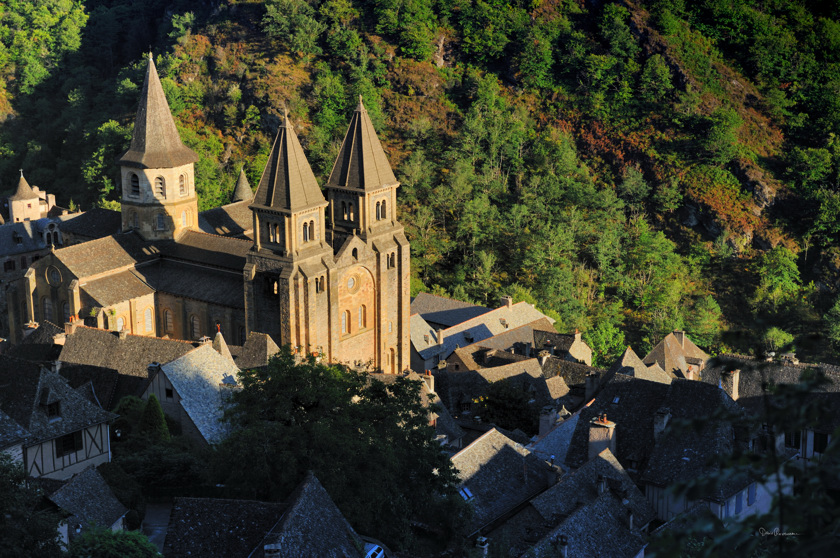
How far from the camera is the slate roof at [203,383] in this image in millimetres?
39031

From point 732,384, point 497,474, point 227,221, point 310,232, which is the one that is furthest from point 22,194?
point 497,474

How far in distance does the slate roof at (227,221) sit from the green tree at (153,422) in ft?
83.5

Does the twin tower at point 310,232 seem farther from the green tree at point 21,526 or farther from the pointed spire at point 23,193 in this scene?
the pointed spire at point 23,193

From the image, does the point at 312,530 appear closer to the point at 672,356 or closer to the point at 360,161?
the point at 360,161

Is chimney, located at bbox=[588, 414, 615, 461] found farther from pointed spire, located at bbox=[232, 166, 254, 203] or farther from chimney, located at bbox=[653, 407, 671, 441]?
pointed spire, located at bbox=[232, 166, 254, 203]

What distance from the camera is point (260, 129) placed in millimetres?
94438

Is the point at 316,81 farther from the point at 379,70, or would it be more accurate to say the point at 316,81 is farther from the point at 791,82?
the point at 791,82

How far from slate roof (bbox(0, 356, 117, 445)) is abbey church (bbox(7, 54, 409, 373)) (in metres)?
15.1

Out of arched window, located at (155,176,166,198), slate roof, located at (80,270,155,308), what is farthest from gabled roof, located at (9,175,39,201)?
slate roof, located at (80,270,155,308)

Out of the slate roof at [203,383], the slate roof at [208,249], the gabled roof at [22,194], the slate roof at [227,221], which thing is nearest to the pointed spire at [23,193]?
the gabled roof at [22,194]

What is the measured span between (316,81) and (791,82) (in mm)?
42671

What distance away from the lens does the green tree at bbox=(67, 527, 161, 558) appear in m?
23.9

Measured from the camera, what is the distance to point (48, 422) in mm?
32781

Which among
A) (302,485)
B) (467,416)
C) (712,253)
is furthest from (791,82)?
(302,485)
